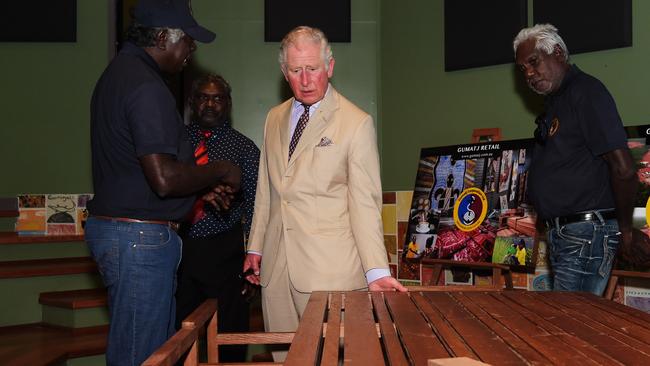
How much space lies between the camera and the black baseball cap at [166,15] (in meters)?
2.47

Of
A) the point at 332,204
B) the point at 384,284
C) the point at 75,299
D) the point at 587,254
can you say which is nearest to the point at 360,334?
the point at 384,284

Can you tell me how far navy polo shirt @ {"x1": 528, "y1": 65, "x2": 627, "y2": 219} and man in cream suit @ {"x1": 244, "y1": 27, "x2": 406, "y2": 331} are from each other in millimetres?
926

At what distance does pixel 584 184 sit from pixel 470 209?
5.21 ft

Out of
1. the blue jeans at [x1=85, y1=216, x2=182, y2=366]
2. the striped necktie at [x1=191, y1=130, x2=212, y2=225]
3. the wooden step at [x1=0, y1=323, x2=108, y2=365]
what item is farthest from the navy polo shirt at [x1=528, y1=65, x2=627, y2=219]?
the wooden step at [x1=0, y1=323, x2=108, y2=365]

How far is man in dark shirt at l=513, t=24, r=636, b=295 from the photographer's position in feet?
9.37

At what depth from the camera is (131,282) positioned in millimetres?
2258

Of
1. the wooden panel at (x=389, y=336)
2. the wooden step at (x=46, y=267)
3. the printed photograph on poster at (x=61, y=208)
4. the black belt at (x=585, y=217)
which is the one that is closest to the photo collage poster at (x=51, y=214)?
the printed photograph on poster at (x=61, y=208)

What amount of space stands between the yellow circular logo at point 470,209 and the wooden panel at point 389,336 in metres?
2.44

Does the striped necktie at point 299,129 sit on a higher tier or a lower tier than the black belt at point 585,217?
higher

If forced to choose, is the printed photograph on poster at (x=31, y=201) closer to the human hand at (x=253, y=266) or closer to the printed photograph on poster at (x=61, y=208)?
the printed photograph on poster at (x=61, y=208)

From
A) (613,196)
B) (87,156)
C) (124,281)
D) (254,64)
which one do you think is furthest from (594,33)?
(87,156)

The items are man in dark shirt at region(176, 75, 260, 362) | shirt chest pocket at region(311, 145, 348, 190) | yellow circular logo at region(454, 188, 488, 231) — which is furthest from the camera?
yellow circular logo at region(454, 188, 488, 231)

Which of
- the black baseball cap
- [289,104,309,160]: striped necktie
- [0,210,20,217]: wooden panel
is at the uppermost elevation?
the black baseball cap

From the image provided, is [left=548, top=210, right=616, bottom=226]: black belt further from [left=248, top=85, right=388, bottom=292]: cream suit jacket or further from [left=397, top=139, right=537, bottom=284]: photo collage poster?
[left=397, top=139, right=537, bottom=284]: photo collage poster
